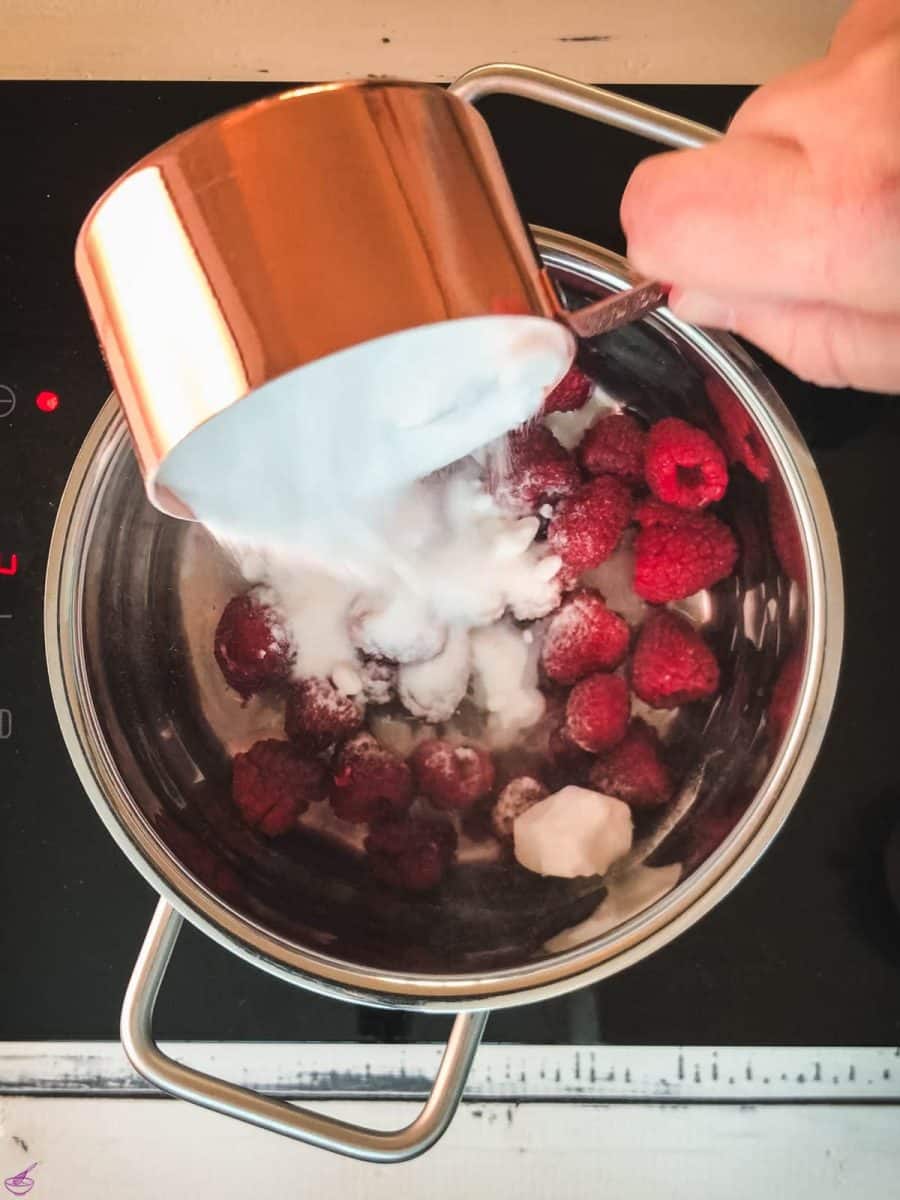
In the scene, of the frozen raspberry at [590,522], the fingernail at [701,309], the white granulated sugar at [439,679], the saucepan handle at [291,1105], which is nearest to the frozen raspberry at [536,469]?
the frozen raspberry at [590,522]

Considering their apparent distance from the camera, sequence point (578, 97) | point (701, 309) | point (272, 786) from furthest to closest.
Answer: point (272, 786) < point (578, 97) < point (701, 309)

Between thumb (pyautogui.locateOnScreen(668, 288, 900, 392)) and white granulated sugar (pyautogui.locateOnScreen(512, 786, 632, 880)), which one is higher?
thumb (pyautogui.locateOnScreen(668, 288, 900, 392))

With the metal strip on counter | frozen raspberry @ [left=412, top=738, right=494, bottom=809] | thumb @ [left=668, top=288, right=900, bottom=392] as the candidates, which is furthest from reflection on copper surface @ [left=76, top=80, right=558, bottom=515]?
the metal strip on counter

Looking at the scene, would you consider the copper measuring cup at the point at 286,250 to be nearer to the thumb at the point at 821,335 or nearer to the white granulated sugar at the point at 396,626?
the thumb at the point at 821,335

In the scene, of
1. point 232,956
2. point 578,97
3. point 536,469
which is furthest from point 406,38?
point 232,956

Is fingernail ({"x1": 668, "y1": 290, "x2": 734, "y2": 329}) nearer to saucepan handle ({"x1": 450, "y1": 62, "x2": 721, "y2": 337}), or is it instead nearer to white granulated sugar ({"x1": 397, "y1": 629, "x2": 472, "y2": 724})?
saucepan handle ({"x1": 450, "y1": 62, "x2": 721, "y2": 337})

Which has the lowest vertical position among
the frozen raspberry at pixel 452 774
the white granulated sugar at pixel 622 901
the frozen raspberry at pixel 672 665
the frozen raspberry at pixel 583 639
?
the white granulated sugar at pixel 622 901

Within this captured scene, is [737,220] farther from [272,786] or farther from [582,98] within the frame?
[272,786]
